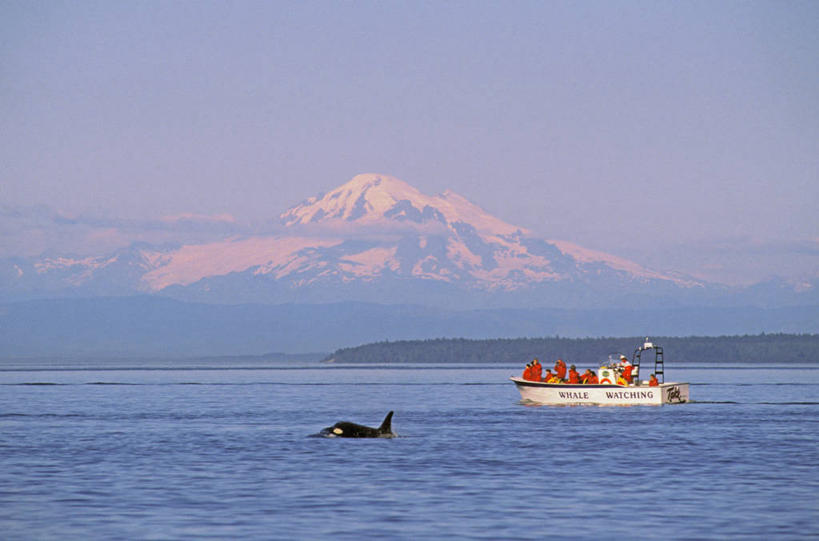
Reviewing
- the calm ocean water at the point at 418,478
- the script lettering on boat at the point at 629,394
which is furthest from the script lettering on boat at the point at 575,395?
the calm ocean water at the point at 418,478

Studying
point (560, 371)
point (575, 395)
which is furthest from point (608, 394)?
point (560, 371)

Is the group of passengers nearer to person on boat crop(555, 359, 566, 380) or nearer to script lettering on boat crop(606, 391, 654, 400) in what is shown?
person on boat crop(555, 359, 566, 380)

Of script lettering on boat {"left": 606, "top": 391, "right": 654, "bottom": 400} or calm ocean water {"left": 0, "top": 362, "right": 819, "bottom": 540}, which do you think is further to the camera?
script lettering on boat {"left": 606, "top": 391, "right": 654, "bottom": 400}

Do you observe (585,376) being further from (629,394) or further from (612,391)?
(629,394)

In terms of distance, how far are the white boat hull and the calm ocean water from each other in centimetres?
695

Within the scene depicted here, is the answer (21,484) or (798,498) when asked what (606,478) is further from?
(21,484)

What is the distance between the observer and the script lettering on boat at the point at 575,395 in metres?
81.8

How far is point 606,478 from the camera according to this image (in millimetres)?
40281

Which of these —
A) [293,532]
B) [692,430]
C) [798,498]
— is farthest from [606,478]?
[692,430]

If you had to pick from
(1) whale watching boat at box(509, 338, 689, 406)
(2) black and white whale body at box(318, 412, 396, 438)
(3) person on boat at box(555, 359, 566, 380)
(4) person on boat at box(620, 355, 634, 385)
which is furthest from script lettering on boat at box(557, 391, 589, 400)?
(2) black and white whale body at box(318, 412, 396, 438)

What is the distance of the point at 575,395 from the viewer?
82000 mm

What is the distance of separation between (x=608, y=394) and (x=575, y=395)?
2007 mm

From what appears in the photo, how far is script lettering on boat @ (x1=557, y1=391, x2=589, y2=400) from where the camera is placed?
81.8 meters

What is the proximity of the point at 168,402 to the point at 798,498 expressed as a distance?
69373 millimetres
